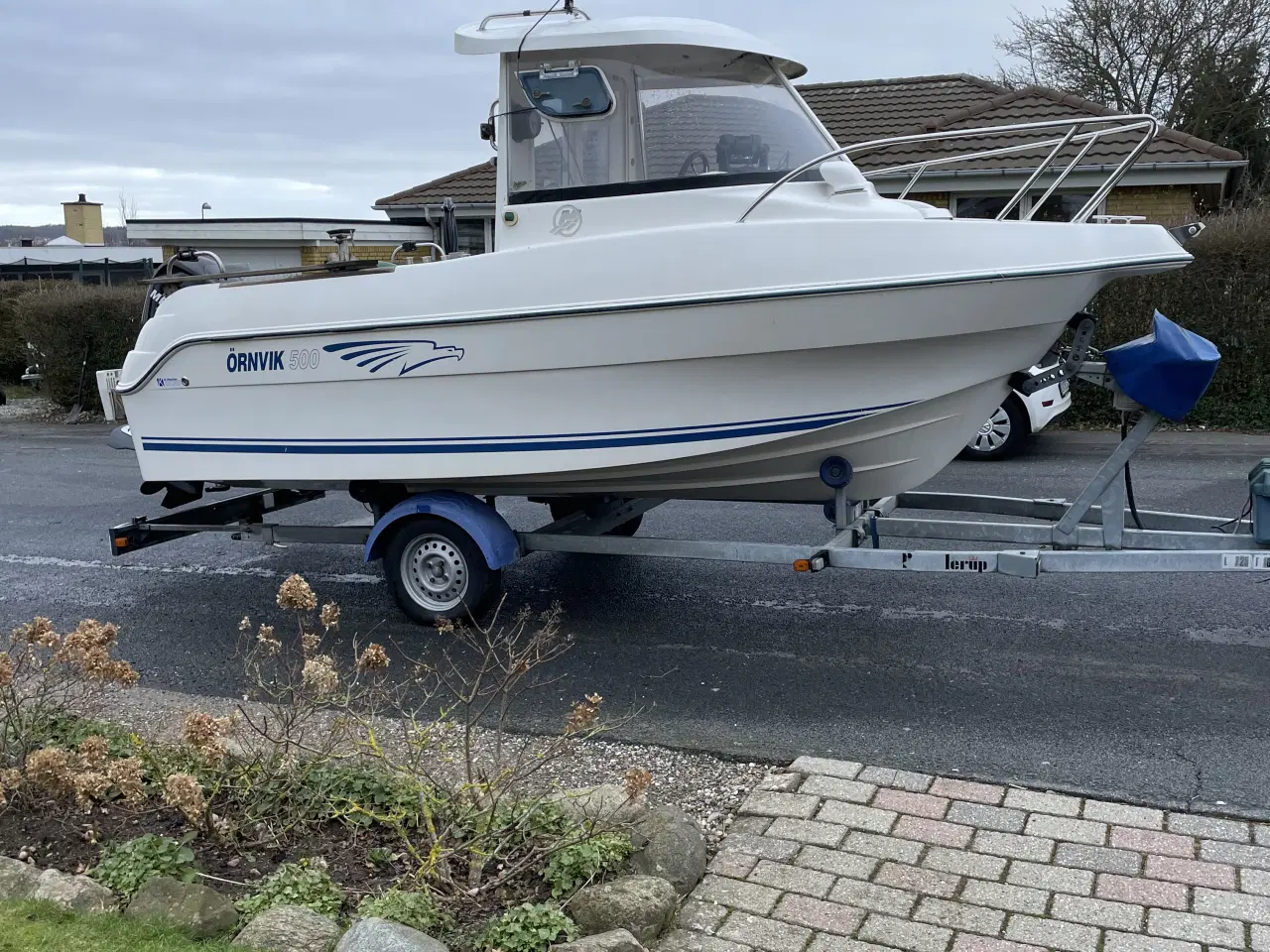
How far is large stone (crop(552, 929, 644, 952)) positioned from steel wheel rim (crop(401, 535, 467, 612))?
3.23m

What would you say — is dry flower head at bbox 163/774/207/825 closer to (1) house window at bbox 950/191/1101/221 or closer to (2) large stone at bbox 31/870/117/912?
(2) large stone at bbox 31/870/117/912

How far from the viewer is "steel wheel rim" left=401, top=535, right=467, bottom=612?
6.31m

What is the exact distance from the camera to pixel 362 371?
6.02 metres

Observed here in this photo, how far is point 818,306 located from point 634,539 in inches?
58.2

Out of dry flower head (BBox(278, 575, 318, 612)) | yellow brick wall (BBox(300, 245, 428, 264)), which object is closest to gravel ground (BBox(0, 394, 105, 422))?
yellow brick wall (BBox(300, 245, 428, 264))

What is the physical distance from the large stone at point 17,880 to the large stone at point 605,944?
1.51 m

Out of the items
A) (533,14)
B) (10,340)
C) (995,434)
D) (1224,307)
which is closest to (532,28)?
(533,14)

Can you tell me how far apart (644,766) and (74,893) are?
1.98 metres

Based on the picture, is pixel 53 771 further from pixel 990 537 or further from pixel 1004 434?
pixel 1004 434

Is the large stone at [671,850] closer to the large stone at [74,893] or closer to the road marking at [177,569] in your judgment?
the large stone at [74,893]

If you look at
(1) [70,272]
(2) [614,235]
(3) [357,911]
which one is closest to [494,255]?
(2) [614,235]

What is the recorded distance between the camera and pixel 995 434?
10695 millimetres

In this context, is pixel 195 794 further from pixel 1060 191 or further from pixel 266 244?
pixel 1060 191

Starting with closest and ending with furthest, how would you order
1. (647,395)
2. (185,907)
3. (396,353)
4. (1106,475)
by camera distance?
(185,907) < (1106,475) < (647,395) < (396,353)
